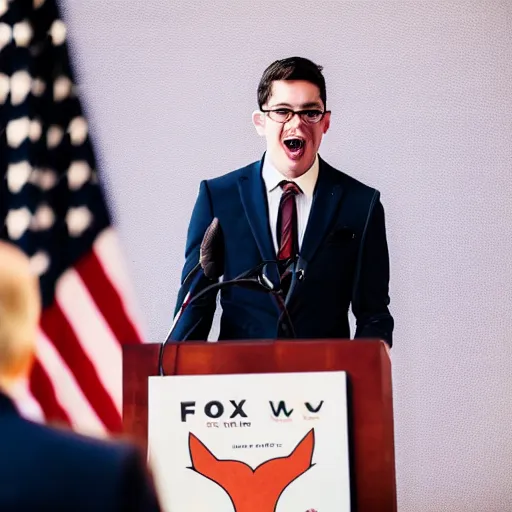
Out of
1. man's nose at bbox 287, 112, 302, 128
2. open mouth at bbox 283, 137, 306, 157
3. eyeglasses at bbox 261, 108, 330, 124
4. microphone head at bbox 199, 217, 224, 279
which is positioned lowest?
microphone head at bbox 199, 217, 224, 279

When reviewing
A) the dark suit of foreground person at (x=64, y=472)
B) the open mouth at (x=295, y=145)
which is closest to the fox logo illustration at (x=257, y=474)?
the dark suit of foreground person at (x=64, y=472)

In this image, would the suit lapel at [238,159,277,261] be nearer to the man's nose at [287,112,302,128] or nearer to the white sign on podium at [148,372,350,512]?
the man's nose at [287,112,302,128]

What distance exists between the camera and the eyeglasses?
2.97m

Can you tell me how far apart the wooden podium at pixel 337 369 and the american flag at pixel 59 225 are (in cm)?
173

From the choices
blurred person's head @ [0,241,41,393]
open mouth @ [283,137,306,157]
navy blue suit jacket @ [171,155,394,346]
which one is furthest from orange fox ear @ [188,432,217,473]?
open mouth @ [283,137,306,157]

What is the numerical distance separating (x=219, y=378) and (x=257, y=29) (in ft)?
7.29

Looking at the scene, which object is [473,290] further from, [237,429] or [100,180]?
[237,429]

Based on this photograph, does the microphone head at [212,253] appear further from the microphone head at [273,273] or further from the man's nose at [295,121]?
the man's nose at [295,121]

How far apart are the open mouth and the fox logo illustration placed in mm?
1590

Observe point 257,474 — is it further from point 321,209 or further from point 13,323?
point 321,209

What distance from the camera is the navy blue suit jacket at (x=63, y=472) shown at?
32.9 inches

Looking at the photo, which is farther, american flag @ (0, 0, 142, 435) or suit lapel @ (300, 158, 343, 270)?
american flag @ (0, 0, 142, 435)

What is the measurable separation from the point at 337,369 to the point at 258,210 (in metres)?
1.32

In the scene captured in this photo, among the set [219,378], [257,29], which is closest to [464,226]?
[257,29]
